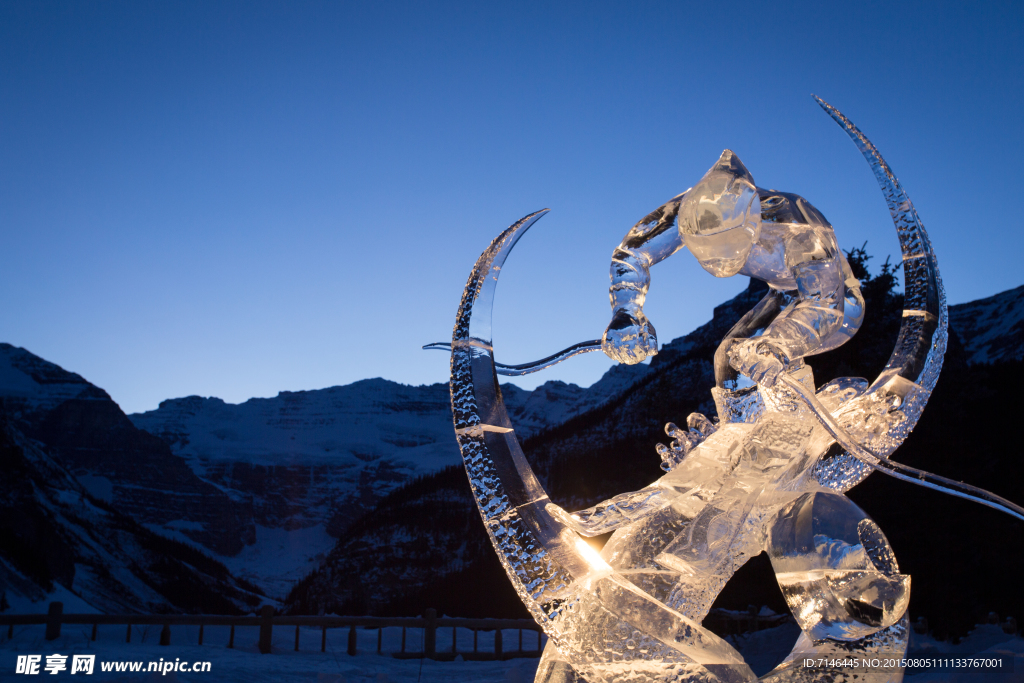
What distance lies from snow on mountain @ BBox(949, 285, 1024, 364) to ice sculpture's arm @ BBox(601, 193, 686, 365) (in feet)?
24.7

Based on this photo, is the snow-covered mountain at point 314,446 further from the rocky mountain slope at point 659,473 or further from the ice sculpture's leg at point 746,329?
the ice sculpture's leg at point 746,329

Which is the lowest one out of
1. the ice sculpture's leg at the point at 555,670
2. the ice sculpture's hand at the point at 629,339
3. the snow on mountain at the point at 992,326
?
the ice sculpture's leg at the point at 555,670

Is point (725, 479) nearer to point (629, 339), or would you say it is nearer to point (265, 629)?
point (629, 339)

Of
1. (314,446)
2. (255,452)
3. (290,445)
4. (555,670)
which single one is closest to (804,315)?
(555,670)

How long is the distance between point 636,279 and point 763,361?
0.45m

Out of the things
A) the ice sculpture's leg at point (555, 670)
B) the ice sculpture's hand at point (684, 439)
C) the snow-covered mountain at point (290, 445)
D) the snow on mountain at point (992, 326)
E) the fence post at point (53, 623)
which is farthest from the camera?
the snow-covered mountain at point (290, 445)

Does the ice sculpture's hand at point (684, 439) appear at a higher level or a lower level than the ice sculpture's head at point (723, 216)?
lower

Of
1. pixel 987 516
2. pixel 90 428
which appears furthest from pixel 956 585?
pixel 90 428

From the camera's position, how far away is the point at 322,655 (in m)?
6.76

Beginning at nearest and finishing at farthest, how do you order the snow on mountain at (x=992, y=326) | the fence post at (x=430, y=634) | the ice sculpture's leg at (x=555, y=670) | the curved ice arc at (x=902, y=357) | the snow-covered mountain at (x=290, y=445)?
the ice sculpture's leg at (x=555, y=670)
the curved ice arc at (x=902, y=357)
the fence post at (x=430, y=634)
the snow on mountain at (x=992, y=326)
the snow-covered mountain at (x=290, y=445)

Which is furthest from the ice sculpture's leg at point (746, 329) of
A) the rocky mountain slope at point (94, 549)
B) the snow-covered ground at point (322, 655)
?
the rocky mountain slope at point (94, 549)

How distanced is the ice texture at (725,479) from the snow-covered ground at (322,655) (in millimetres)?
2633

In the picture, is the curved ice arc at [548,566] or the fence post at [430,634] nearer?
the curved ice arc at [548,566]

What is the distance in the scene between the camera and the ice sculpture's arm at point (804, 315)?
1799mm
